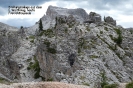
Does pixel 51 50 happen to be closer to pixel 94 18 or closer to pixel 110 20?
pixel 94 18

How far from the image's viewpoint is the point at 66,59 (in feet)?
334

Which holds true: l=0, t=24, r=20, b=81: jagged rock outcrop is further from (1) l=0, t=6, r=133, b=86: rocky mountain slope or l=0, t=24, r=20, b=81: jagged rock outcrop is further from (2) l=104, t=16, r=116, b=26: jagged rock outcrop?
(2) l=104, t=16, r=116, b=26: jagged rock outcrop

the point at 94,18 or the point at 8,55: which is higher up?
the point at 94,18

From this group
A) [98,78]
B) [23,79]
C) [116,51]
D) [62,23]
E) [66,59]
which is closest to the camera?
[98,78]

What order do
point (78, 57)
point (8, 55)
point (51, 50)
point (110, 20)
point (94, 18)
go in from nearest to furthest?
point (78, 57) → point (51, 50) → point (8, 55) → point (94, 18) → point (110, 20)

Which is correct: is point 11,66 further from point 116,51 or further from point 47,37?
point 116,51

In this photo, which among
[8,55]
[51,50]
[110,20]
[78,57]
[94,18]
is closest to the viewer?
[78,57]

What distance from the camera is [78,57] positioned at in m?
101

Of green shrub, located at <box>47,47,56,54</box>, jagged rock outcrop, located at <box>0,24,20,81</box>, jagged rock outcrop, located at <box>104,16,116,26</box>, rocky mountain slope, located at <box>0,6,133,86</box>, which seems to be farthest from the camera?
jagged rock outcrop, located at <box>104,16,116,26</box>

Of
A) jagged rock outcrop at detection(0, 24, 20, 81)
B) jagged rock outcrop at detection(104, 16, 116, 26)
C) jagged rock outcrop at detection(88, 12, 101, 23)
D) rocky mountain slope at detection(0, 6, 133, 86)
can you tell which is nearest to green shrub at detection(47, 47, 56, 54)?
rocky mountain slope at detection(0, 6, 133, 86)

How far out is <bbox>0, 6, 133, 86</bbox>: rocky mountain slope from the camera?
94294 millimetres

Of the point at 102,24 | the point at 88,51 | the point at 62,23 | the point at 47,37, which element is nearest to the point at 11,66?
the point at 47,37

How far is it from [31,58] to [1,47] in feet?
59.3

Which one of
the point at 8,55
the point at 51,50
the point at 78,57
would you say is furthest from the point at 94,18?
the point at 8,55
